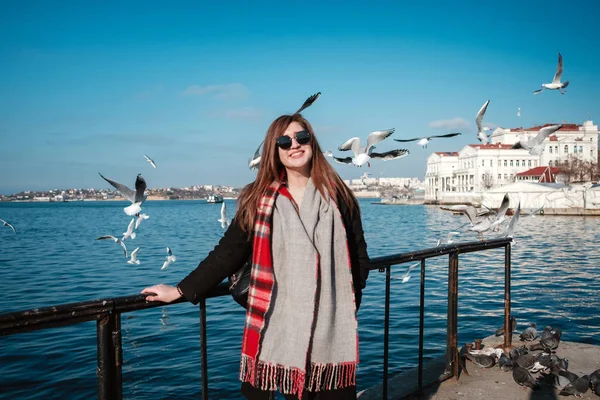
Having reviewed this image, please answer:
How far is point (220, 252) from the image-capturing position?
232 centimetres

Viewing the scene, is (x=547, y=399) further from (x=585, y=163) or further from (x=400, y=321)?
(x=585, y=163)

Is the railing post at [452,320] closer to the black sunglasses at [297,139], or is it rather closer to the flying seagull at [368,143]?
the flying seagull at [368,143]

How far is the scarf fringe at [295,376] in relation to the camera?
226 cm

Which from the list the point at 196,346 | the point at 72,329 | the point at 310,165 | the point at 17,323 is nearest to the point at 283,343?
the point at 310,165

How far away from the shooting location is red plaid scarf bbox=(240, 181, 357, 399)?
7.41ft

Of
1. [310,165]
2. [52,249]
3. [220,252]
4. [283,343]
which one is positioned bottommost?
[52,249]

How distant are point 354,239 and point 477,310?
35.9 feet

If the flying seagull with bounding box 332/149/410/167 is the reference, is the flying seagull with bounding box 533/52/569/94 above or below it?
above

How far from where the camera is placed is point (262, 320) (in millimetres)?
2270

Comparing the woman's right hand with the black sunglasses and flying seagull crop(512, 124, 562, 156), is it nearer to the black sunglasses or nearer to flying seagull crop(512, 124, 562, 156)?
the black sunglasses

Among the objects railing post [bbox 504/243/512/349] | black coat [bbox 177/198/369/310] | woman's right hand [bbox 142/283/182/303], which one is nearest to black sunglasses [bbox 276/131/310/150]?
black coat [bbox 177/198/369/310]

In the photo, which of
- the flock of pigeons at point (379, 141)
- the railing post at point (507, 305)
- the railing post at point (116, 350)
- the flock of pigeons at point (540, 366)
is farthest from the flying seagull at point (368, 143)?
the railing post at point (116, 350)

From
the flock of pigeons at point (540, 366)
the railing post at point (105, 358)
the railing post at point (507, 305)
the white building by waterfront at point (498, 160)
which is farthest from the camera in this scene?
the white building by waterfront at point (498, 160)

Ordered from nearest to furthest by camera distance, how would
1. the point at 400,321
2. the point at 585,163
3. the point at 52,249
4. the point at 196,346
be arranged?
the point at 196,346 → the point at 400,321 → the point at 52,249 → the point at 585,163
